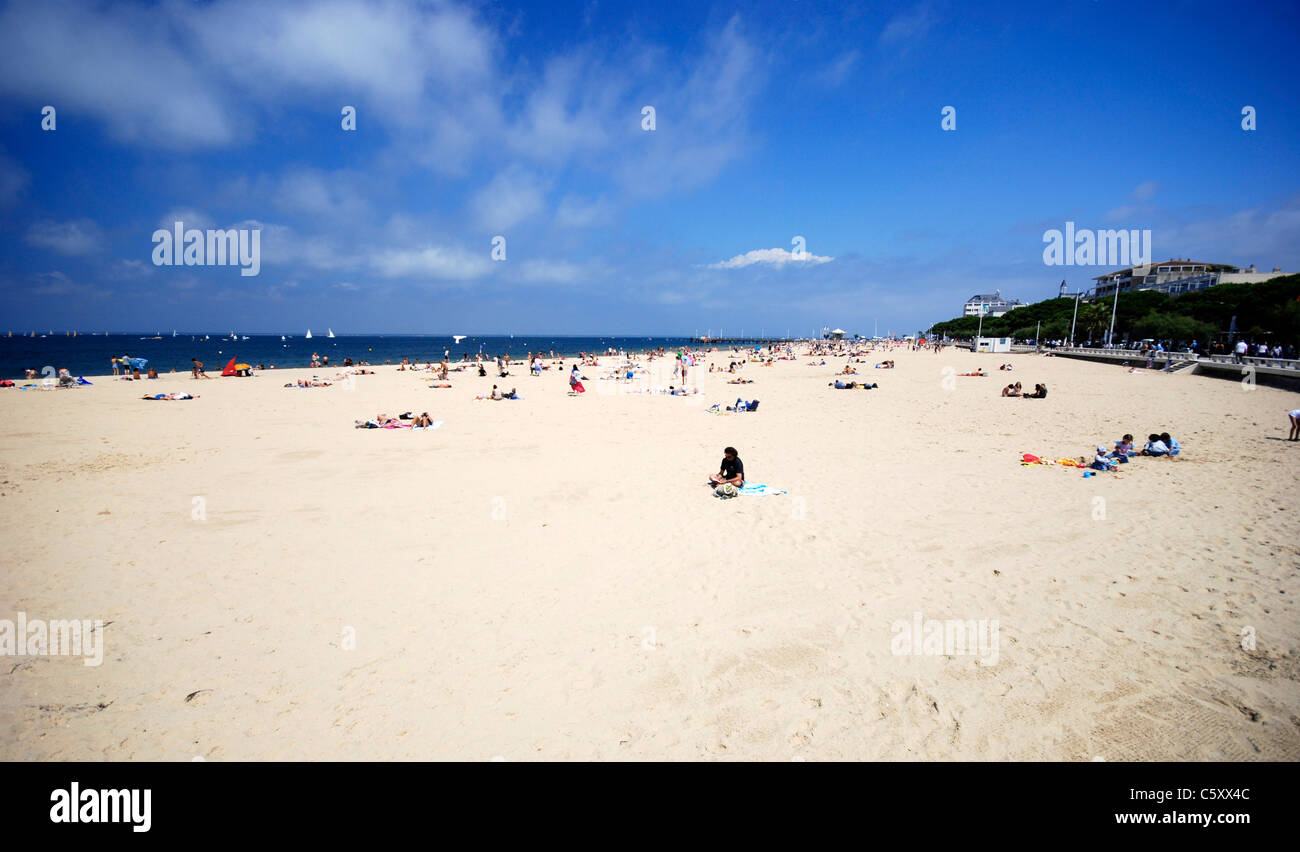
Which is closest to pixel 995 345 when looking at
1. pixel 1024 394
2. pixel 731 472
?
pixel 1024 394

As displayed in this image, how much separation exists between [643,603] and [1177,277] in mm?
125090

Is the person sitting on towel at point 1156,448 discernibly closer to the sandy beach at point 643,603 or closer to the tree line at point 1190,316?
the sandy beach at point 643,603

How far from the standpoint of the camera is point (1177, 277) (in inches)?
3381

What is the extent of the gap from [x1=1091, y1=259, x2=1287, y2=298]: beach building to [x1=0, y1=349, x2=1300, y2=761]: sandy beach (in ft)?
299

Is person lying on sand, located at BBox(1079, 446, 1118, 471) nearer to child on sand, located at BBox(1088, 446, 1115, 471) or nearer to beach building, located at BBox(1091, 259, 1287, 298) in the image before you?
child on sand, located at BBox(1088, 446, 1115, 471)

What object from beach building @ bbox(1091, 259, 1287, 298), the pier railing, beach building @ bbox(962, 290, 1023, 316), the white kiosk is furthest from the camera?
beach building @ bbox(962, 290, 1023, 316)

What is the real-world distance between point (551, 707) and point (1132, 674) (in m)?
4.63

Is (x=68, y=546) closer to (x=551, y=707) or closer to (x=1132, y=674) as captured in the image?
(x=551, y=707)

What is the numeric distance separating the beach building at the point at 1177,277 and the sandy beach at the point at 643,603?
91.3 m

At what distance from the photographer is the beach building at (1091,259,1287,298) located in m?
75.4

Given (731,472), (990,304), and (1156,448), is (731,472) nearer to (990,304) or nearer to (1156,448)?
(1156,448)

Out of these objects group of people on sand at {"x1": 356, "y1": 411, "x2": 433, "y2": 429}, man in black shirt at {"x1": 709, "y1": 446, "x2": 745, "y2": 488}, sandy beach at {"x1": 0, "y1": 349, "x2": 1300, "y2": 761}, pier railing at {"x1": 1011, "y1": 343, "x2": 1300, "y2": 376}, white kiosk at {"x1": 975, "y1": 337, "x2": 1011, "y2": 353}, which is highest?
white kiosk at {"x1": 975, "y1": 337, "x2": 1011, "y2": 353}

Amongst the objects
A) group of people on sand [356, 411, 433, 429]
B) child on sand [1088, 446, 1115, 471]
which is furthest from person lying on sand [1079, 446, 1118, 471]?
group of people on sand [356, 411, 433, 429]

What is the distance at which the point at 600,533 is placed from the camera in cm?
711
